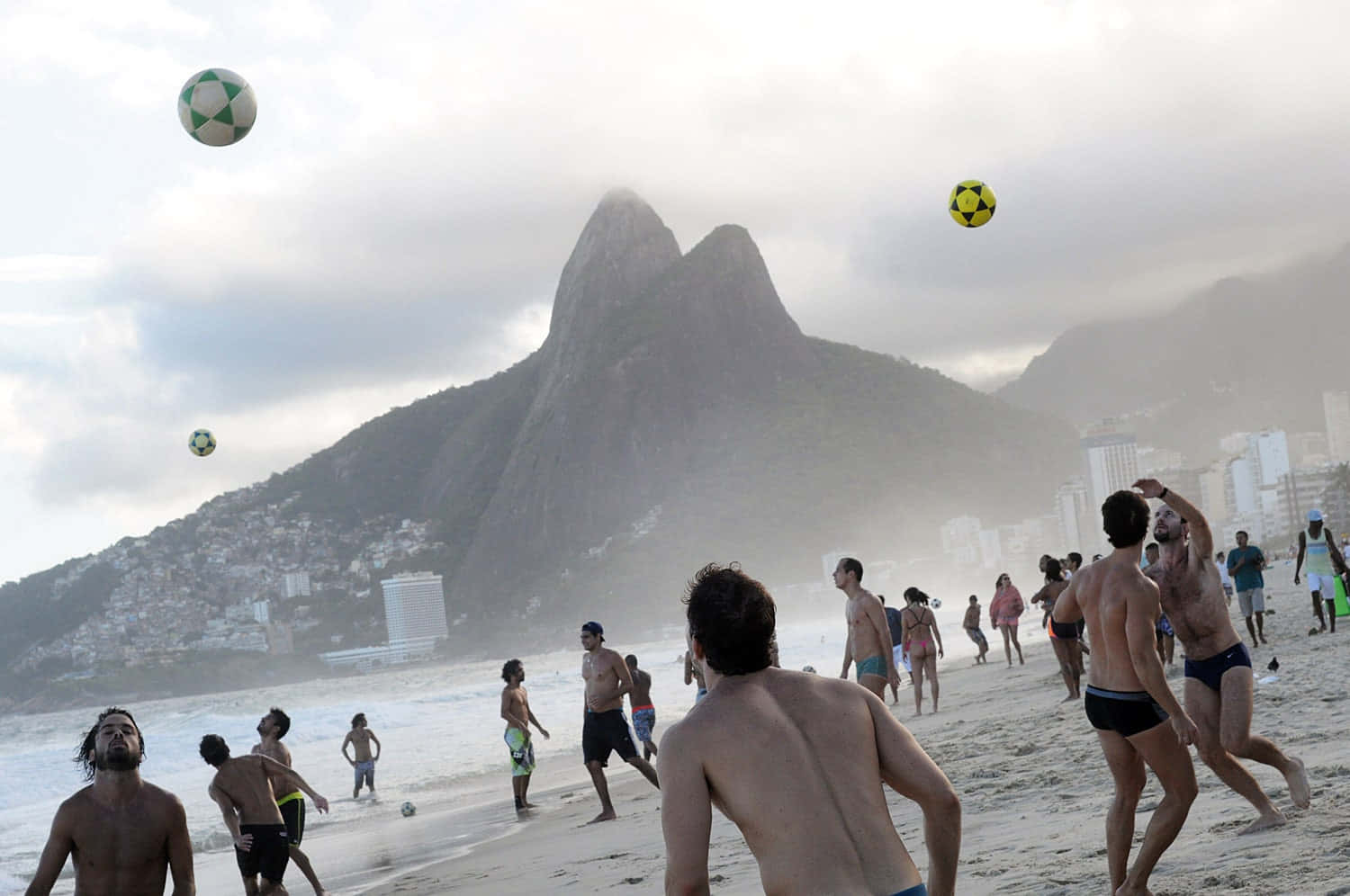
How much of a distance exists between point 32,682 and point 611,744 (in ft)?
356

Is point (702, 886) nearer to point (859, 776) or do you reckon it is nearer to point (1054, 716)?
point (859, 776)

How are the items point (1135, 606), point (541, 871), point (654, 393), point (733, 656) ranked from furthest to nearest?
1. point (654, 393)
2. point (541, 871)
3. point (1135, 606)
4. point (733, 656)

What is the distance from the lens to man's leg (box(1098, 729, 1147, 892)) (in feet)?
14.7

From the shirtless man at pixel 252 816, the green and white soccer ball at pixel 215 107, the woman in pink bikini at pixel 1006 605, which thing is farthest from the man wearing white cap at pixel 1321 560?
the green and white soccer ball at pixel 215 107

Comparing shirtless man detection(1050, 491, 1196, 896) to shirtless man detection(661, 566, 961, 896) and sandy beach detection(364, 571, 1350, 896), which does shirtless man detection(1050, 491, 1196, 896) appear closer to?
sandy beach detection(364, 571, 1350, 896)

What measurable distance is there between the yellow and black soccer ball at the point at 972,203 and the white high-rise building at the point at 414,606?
4177 inches

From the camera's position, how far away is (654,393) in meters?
131

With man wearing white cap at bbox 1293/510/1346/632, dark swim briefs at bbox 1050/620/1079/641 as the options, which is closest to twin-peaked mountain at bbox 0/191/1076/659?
man wearing white cap at bbox 1293/510/1346/632

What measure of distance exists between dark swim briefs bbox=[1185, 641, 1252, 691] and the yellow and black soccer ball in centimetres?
872

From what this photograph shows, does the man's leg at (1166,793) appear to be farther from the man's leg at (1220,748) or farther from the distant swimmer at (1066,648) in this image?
the distant swimmer at (1066,648)

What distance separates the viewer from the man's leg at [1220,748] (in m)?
4.94

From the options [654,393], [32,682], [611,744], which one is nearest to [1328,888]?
[611,744]

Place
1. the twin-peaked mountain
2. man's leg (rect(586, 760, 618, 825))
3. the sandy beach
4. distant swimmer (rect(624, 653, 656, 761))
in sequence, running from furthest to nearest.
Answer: the twin-peaked mountain → distant swimmer (rect(624, 653, 656, 761)) → man's leg (rect(586, 760, 618, 825)) → the sandy beach

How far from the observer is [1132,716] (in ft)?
14.6
